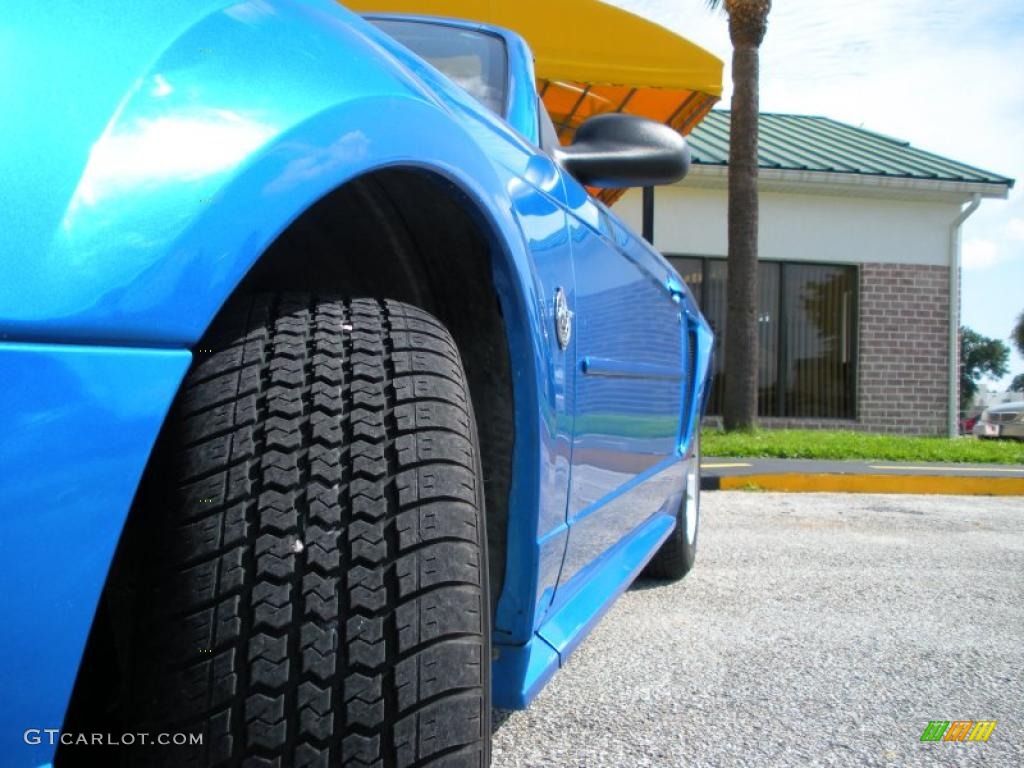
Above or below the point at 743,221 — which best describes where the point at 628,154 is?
below

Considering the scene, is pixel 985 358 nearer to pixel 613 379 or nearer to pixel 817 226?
pixel 817 226

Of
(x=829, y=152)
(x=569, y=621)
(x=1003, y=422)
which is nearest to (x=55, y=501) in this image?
(x=569, y=621)

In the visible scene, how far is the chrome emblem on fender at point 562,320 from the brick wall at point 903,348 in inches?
466

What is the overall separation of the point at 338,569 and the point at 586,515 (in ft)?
2.85

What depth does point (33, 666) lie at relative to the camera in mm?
660

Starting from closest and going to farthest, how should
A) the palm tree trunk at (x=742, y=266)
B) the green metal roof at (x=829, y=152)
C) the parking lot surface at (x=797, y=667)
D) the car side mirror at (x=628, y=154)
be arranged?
the parking lot surface at (x=797, y=667) < the car side mirror at (x=628, y=154) < the palm tree trunk at (x=742, y=266) < the green metal roof at (x=829, y=152)

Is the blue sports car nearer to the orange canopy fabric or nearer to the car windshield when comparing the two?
the car windshield

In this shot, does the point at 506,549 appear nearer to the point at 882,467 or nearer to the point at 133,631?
the point at 133,631

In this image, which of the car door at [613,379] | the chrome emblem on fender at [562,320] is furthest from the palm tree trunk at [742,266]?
the chrome emblem on fender at [562,320]

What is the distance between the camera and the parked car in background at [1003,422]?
17672 mm

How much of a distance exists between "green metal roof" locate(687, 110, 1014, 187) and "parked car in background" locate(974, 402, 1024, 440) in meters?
6.02

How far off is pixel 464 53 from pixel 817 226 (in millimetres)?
11127

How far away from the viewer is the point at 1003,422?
18.2m

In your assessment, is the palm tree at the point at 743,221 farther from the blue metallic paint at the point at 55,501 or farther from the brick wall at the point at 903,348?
the blue metallic paint at the point at 55,501
